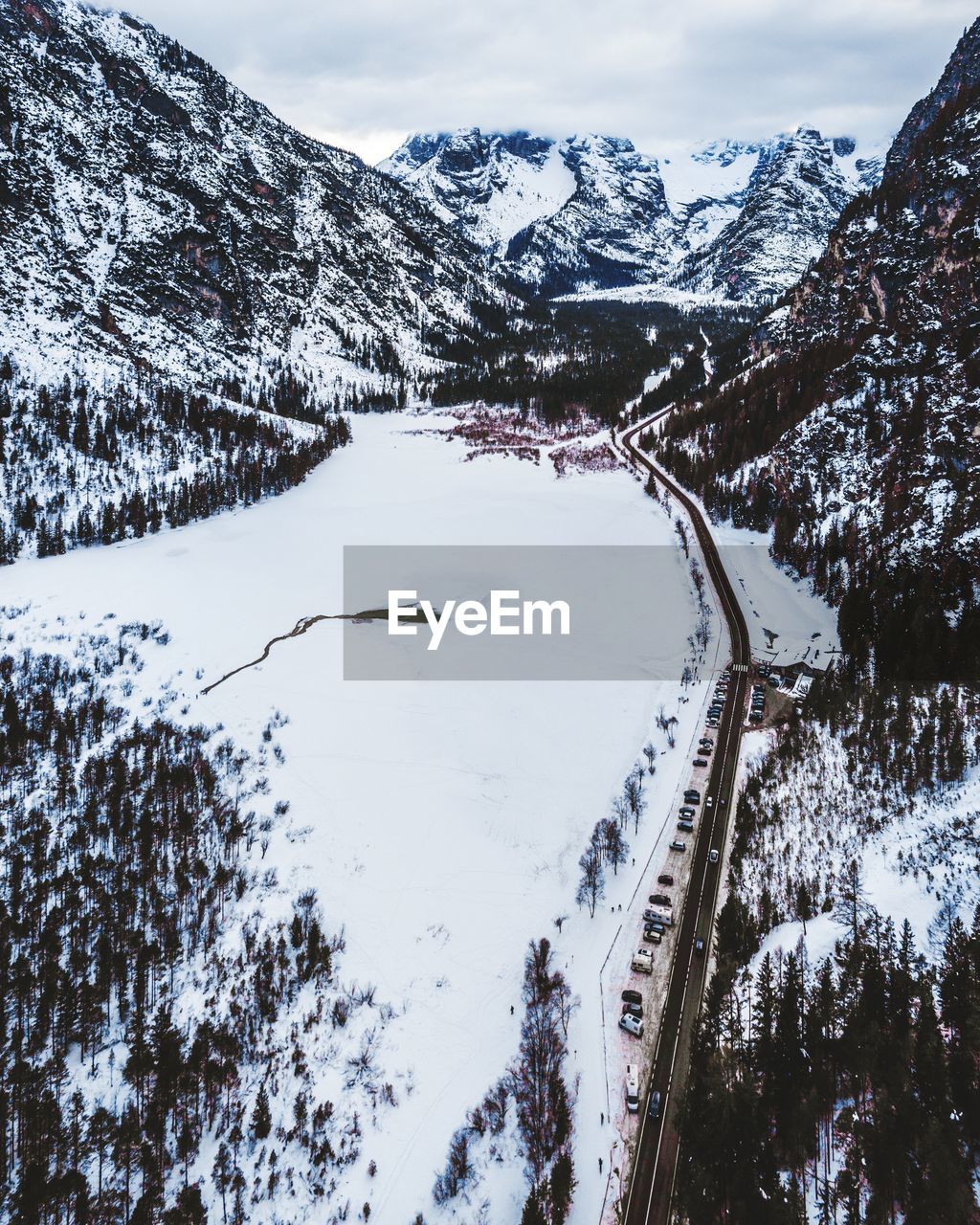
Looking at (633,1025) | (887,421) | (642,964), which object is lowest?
(633,1025)

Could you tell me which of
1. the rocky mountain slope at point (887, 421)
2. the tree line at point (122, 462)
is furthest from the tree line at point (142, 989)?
the tree line at point (122, 462)

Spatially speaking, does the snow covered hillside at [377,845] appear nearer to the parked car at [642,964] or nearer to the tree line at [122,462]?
Answer: the parked car at [642,964]

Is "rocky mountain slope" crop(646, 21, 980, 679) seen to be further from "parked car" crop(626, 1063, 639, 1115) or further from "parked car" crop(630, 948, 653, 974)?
"parked car" crop(626, 1063, 639, 1115)

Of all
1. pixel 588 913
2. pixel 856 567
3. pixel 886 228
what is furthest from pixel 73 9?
pixel 588 913

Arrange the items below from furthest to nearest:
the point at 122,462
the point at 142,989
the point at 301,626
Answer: the point at 122,462 → the point at 301,626 → the point at 142,989

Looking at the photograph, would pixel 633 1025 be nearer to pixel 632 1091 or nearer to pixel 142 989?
pixel 632 1091

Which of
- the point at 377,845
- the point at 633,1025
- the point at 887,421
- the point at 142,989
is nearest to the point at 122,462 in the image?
the point at 377,845

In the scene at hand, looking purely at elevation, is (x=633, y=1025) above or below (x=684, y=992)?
below

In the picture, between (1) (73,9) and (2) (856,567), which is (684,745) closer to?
(2) (856,567)
